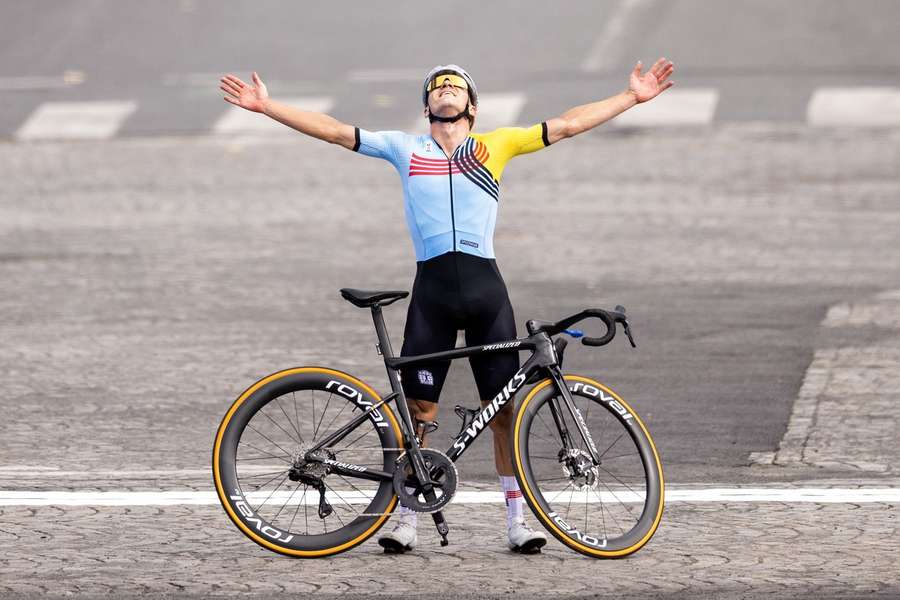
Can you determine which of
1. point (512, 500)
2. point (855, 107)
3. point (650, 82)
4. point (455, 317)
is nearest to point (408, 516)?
point (512, 500)

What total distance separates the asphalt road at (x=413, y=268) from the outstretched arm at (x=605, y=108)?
1.80 meters

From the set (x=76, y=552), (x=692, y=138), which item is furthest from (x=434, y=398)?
(x=692, y=138)

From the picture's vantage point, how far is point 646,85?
817cm

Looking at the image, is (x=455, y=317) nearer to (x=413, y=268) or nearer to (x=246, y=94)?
(x=246, y=94)

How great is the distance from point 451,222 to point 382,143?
47 centimetres

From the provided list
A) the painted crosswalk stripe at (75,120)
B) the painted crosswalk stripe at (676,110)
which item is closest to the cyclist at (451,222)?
the painted crosswalk stripe at (676,110)

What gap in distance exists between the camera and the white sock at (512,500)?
773cm

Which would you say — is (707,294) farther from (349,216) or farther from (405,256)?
(349,216)

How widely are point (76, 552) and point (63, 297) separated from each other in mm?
6517

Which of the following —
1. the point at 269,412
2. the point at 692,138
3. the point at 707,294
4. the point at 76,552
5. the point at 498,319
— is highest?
Result: the point at 692,138

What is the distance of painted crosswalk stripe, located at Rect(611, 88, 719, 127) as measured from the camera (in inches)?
803

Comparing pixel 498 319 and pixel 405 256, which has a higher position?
A: pixel 405 256

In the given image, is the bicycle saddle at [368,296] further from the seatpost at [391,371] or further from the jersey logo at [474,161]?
the jersey logo at [474,161]

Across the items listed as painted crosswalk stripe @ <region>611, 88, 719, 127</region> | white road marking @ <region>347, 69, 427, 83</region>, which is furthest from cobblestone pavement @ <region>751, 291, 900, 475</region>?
white road marking @ <region>347, 69, 427, 83</region>
